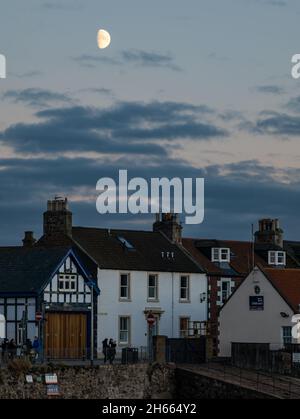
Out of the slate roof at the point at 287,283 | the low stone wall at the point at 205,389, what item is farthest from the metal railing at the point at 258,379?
the slate roof at the point at 287,283

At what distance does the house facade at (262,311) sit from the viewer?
84.2 m

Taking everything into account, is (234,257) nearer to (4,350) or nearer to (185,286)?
(185,286)

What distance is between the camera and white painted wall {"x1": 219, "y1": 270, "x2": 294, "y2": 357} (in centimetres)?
8449

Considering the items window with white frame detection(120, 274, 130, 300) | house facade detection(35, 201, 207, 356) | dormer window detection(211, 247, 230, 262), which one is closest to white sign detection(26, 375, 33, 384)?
house facade detection(35, 201, 207, 356)

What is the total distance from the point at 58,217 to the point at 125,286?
5.75 meters

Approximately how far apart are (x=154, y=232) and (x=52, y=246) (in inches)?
369

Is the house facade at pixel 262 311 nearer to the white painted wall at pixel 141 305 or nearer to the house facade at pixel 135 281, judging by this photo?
the house facade at pixel 135 281

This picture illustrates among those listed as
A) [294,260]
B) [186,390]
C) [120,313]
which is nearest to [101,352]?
[120,313]

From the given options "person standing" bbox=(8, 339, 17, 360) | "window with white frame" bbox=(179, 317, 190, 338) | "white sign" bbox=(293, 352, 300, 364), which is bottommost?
"white sign" bbox=(293, 352, 300, 364)

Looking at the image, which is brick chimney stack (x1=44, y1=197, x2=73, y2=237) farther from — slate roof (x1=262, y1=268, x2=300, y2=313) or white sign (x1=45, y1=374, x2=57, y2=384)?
white sign (x1=45, y1=374, x2=57, y2=384)

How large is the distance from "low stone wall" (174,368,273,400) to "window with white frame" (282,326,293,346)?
24.2 ft

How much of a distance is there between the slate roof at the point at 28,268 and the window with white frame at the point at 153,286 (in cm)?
771

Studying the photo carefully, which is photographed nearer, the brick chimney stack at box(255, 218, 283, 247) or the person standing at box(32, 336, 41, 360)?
the person standing at box(32, 336, 41, 360)
